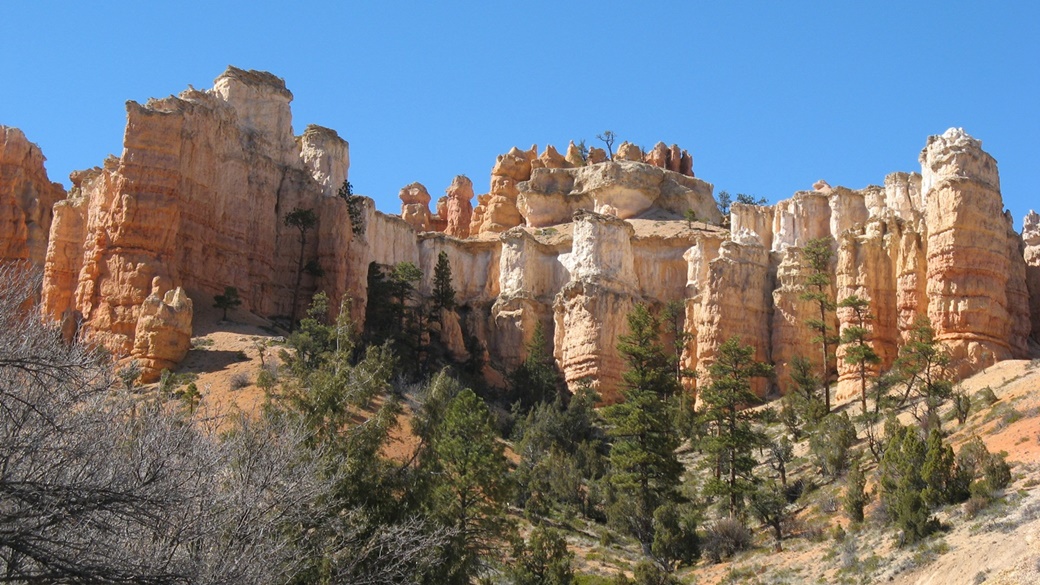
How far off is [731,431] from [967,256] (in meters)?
14.1

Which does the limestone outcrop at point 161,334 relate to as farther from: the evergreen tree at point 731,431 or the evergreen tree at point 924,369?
the evergreen tree at point 924,369

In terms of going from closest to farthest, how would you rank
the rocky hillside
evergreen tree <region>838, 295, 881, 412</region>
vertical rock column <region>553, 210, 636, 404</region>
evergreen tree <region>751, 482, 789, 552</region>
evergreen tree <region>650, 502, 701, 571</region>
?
evergreen tree <region>650, 502, 701, 571</region> → evergreen tree <region>751, 482, 789, 552</region> → evergreen tree <region>838, 295, 881, 412</region> → the rocky hillside → vertical rock column <region>553, 210, 636, 404</region>

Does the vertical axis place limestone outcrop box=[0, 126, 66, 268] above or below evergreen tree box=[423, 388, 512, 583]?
above

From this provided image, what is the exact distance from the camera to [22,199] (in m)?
63.5

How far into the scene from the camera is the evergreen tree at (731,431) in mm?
38188

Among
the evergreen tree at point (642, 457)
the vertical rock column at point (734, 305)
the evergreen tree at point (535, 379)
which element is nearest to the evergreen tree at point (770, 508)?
the evergreen tree at point (642, 457)

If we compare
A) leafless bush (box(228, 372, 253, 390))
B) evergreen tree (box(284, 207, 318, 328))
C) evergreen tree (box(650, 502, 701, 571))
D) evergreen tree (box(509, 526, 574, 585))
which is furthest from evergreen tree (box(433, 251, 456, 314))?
evergreen tree (box(509, 526, 574, 585))

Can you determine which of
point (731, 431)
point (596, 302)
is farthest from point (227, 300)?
point (731, 431)

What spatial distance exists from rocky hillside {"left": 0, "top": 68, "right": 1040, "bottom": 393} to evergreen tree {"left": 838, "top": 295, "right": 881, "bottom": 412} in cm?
82

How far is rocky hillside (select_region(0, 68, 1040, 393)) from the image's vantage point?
48750mm

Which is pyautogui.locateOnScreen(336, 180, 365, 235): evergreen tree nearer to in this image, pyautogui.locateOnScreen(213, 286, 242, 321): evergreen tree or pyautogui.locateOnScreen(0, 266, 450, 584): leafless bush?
pyautogui.locateOnScreen(213, 286, 242, 321): evergreen tree

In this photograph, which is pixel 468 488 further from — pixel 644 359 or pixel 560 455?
pixel 560 455

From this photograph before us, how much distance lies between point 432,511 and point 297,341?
71.0ft

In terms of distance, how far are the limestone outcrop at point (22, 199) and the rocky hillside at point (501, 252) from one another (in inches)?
4.1
